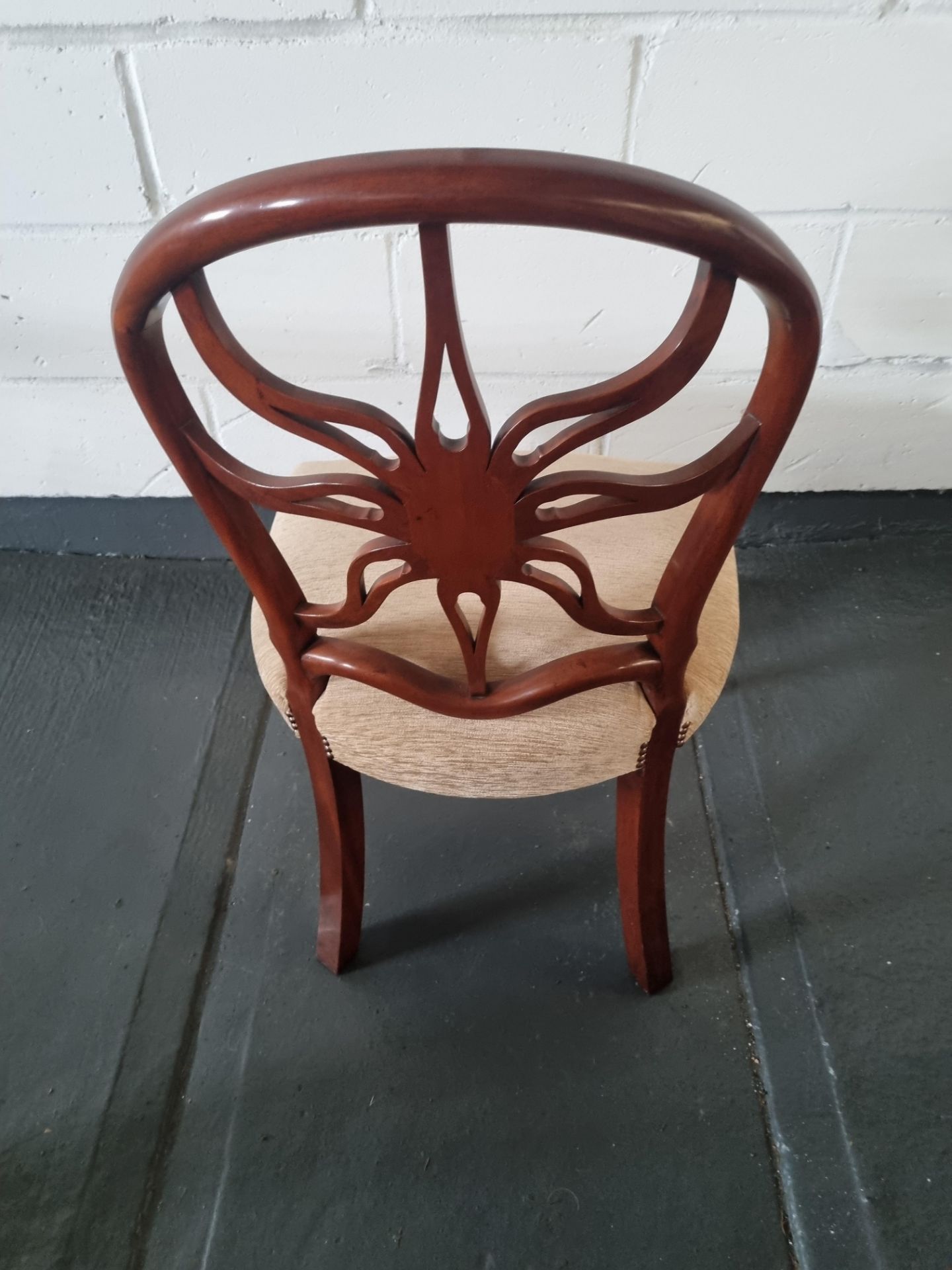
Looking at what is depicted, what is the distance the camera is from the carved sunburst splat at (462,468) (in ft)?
1.70

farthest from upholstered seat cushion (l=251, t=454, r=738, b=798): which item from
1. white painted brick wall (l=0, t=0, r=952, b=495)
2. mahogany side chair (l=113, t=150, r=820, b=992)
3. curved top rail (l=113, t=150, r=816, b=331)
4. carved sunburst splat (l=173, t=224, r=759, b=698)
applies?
white painted brick wall (l=0, t=0, r=952, b=495)

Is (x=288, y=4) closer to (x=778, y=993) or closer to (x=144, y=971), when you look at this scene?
(x=144, y=971)

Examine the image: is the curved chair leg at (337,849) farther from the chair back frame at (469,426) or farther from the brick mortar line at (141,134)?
the brick mortar line at (141,134)

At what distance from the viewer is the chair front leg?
0.93 metres

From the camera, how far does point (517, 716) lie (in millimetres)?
818

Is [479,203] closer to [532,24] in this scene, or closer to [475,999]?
[532,24]

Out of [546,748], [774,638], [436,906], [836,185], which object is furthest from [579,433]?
[774,638]

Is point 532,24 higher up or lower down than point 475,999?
higher up

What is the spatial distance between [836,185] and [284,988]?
4.27 ft

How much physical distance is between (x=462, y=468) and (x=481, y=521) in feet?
0.17

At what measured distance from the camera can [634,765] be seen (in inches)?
34.3

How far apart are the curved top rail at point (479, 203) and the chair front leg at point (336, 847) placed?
0.49 m

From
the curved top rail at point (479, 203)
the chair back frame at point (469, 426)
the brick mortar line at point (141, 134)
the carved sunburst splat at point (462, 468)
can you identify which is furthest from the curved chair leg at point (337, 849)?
the brick mortar line at point (141, 134)

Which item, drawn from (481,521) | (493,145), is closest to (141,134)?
(493,145)
